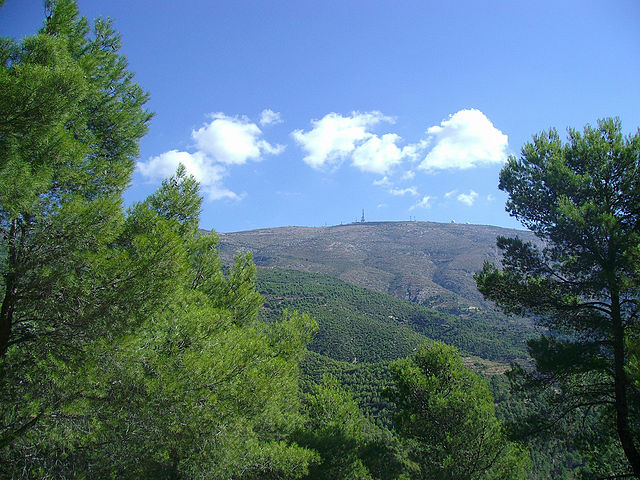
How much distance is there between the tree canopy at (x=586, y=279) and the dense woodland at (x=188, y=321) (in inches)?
1.5

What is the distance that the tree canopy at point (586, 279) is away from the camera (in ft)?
19.1

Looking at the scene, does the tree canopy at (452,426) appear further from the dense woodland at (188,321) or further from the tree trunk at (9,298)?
the tree trunk at (9,298)

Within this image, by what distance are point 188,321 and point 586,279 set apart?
290 inches

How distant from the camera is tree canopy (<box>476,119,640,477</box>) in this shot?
5.82m

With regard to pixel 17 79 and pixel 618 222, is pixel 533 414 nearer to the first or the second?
pixel 618 222

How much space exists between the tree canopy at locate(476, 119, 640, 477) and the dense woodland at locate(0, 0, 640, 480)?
0.12 ft

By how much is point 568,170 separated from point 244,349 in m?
7.18

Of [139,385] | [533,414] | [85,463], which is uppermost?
[139,385]

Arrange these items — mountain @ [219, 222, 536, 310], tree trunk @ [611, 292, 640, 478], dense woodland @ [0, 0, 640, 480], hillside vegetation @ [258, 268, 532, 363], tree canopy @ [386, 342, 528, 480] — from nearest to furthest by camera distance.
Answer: dense woodland @ [0, 0, 640, 480] → tree trunk @ [611, 292, 640, 478] → tree canopy @ [386, 342, 528, 480] → hillside vegetation @ [258, 268, 532, 363] → mountain @ [219, 222, 536, 310]

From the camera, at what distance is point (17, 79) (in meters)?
3.39

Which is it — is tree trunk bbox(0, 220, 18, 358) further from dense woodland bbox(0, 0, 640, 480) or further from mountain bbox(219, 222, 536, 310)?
mountain bbox(219, 222, 536, 310)

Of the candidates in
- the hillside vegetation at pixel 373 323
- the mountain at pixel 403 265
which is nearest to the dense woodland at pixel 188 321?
the hillside vegetation at pixel 373 323

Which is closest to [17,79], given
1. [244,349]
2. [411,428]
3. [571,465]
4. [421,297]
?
[244,349]

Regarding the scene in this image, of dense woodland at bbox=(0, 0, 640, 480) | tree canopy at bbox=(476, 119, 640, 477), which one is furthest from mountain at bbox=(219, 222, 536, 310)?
tree canopy at bbox=(476, 119, 640, 477)
